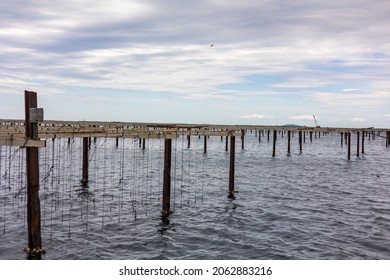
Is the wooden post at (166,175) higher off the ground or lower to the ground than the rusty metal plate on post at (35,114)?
lower

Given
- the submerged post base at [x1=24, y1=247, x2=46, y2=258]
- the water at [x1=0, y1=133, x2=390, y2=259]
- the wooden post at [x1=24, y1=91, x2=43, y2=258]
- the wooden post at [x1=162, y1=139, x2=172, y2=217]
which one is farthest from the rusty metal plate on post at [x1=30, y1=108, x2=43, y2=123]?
the wooden post at [x1=162, y1=139, x2=172, y2=217]

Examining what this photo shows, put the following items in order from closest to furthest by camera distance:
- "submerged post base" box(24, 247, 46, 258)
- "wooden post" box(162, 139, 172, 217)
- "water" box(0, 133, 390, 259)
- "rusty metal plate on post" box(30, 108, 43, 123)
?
"rusty metal plate on post" box(30, 108, 43, 123), "submerged post base" box(24, 247, 46, 258), "water" box(0, 133, 390, 259), "wooden post" box(162, 139, 172, 217)

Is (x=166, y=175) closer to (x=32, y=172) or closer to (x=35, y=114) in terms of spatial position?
(x=32, y=172)

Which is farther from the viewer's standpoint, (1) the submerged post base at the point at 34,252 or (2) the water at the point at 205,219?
(2) the water at the point at 205,219

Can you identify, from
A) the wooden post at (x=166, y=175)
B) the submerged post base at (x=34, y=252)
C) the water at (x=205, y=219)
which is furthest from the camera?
the wooden post at (x=166, y=175)

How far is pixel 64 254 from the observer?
1299 centimetres

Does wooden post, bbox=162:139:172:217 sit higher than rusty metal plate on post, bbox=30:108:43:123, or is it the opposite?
rusty metal plate on post, bbox=30:108:43:123

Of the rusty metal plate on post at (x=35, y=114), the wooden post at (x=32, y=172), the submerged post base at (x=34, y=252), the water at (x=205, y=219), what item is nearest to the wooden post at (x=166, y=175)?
the water at (x=205, y=219)

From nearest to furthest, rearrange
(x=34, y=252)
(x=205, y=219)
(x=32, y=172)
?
(x=32, y=172), (x=34, y=252), (x=205, y=219)

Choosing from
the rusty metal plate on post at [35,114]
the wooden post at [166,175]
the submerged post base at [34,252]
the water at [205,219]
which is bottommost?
the water at [205,219]

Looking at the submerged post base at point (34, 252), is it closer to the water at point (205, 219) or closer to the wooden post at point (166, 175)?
the water at point (205, 219)

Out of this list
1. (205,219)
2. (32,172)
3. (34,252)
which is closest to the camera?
(32,172)

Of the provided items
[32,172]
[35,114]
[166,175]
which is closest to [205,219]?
[166,175]

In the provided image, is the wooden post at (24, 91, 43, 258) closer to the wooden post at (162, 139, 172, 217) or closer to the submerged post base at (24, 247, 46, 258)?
the submerged post base at (24, 247, 46, 258)
